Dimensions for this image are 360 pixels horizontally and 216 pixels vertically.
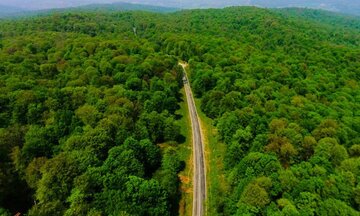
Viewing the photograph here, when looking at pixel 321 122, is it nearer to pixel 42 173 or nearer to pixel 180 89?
pixel 180 89

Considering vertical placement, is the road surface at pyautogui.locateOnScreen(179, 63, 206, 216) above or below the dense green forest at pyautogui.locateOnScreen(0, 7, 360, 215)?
below

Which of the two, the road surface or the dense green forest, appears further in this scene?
the road surface

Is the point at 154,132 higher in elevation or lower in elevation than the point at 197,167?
higher

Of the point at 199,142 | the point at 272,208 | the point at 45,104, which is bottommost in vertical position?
the point at 199,142

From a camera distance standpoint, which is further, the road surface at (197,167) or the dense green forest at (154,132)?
the road surface at (197,167)

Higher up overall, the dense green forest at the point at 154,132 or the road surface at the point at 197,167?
the dense green forest at the point at 154,132

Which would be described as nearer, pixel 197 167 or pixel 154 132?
pixel 197 167

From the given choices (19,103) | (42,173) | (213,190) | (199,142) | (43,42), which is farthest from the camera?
(43,42)

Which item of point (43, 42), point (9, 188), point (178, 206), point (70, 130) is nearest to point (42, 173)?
point (9, 188)
